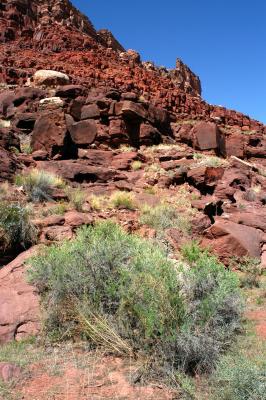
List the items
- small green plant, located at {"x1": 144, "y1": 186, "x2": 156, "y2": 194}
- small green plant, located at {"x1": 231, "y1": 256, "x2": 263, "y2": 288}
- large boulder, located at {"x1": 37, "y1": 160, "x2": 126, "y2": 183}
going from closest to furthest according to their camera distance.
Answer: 1. small green plant, located at {"x1": 231, "y1": 256, "x2": 263, "y2": 288}
2. large boulder, located at {"x1": 37, "y1": 160, "x2": 126, "y2": 183}
3. small green plant, located at {"x1": 144, "y1": 186, "x2": 156, "y2": 194}

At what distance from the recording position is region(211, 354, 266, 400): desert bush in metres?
3.35

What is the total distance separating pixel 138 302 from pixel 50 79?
872 inches

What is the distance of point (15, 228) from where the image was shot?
730cm

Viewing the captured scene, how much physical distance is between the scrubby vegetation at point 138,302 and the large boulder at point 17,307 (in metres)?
0.21

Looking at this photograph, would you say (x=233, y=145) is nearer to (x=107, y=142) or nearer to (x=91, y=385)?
(x=107, y=142)

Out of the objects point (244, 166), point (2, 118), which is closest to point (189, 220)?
point (244, 166)

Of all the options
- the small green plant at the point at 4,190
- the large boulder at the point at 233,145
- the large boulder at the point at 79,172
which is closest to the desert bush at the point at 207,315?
the small green plant at the point at 4,190

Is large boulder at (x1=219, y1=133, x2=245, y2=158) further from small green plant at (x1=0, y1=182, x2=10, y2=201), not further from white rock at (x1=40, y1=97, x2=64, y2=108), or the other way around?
small green plant at (x1=0, y1=182, x2=10, y2=201)

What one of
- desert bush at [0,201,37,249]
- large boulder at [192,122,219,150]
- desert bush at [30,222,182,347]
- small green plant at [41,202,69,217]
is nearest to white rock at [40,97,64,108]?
large boulder at [192,122,219,150]

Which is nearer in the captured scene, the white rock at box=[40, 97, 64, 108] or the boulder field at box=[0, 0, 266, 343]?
the boulder field at box=[0, 0, 266, 343]

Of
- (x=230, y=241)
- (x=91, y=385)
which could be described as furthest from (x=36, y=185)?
(x=91, y=385)

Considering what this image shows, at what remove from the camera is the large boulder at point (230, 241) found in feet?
27.7

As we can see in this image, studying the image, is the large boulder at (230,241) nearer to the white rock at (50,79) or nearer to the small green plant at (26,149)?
the small green plant at (26,149)

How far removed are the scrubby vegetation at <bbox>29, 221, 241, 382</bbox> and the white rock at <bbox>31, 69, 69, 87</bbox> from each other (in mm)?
20121
